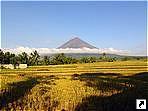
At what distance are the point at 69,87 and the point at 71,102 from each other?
6.65ft

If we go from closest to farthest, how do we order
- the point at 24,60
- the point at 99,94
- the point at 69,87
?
the point at 99,94 → the point at 69,87 → the point at 24,60

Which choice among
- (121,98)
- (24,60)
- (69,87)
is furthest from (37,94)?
(24,60)

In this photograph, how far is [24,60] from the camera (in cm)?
13262

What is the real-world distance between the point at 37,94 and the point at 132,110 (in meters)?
5.60

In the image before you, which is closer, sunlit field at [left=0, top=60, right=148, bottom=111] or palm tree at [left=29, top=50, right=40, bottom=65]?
sunlit field at [left=0, top=60, right=148, bottom=111]

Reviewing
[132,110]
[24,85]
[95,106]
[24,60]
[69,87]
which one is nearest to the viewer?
[132,110]

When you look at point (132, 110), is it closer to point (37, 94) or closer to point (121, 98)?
point (121, 98)

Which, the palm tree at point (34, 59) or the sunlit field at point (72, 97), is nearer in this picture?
the sunlit field at point (72, 97)

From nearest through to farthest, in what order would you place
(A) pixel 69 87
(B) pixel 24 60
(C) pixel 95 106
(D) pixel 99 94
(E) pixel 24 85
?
(C) pixel 95 106 < (D) pixel 99 94 < (A) pixel 69 87 < (E) pixel 24 85 < (B) pixel 24 60

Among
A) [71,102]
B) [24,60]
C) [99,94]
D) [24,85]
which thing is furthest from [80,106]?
[24,60]

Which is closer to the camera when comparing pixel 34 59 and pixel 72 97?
pixel 72 97

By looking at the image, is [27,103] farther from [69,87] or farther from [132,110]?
[132,110]

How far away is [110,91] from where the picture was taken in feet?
56.5

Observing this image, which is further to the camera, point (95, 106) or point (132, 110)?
point (95, 106)
